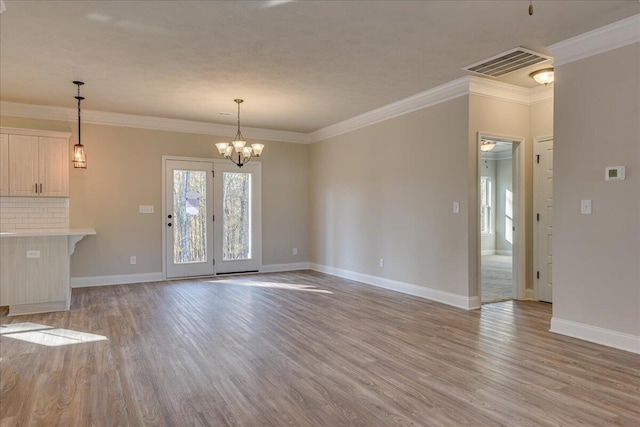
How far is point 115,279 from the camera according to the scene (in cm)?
677

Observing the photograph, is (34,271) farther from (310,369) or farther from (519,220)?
(519,220)

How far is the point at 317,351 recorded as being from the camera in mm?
3527

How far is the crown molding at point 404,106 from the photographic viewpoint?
5070mm

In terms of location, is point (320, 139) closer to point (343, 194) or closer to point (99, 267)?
point (343, 194)

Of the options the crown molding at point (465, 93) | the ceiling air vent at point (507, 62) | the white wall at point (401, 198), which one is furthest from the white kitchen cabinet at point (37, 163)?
the ceiling air vent at point (507, 62)

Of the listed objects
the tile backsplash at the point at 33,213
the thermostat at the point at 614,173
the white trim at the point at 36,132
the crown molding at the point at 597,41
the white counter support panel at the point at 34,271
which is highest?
the crown molding at the point at 597,41

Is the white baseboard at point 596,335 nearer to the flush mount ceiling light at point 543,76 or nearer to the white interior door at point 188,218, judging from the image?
the flush mount ceiling light at point 543,76

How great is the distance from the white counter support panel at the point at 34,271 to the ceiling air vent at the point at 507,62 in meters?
5.30

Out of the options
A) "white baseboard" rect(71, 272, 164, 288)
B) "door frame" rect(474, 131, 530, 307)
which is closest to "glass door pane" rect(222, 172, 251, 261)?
"white baseboard" rect(71, 272, 164, 288)

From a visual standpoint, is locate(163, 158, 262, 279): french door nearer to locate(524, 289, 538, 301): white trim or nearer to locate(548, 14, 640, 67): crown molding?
locate(524, 289, 538, 301): white trim

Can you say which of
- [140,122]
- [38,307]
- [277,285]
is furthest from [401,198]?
[38,307]

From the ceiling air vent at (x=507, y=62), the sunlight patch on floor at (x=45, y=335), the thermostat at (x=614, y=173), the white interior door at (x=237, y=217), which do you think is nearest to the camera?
the thermostat at (x=614, y=173)

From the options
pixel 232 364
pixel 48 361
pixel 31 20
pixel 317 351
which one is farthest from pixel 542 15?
pixel 48 361

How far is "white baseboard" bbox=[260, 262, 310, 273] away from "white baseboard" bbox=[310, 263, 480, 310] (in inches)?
30.3
